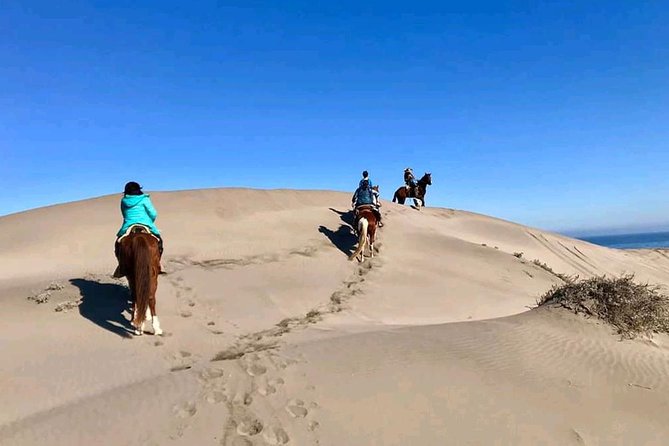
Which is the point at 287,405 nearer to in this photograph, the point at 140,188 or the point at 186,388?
the point at 186,388

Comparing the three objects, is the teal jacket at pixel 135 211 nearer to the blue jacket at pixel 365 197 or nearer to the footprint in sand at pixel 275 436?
the footprint in sand at pixel 275 436

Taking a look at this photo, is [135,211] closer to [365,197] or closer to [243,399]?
[243,399]

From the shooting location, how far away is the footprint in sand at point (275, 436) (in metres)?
4.03

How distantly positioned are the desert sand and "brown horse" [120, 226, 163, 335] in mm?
366

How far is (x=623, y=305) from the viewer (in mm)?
6598

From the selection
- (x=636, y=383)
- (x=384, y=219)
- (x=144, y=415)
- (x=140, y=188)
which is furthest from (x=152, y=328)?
(x=384, y=219)

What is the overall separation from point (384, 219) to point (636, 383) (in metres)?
13.9

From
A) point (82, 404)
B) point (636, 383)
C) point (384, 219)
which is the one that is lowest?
point (82, 404)

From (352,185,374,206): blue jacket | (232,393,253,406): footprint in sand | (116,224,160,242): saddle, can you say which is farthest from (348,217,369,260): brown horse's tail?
(232,393,253,406): footprint in sand

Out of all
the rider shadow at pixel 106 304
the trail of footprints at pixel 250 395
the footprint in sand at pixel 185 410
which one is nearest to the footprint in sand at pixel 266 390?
the trail of footprints at pixel 250 395

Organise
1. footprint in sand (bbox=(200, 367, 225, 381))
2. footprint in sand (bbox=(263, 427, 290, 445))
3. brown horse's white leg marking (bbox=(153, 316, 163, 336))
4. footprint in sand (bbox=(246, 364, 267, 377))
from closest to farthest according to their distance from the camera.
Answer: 1. footprint in sand (bbox=(263, 427, 290, 445))
2. footprint in sand (bbox=(200, 367, 225, 381))
3. footprint in sand (bbox=(246, 364, 267, 377))
4. brown horse's white leg marking (bbox=(153, 316, 163, 336))

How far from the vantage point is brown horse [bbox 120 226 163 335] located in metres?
6.58

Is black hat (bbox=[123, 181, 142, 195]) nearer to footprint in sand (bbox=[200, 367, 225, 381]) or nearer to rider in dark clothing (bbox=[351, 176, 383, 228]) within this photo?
footprint in sand (bbox=[200, 367, 225, 381])

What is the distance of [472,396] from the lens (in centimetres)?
469
